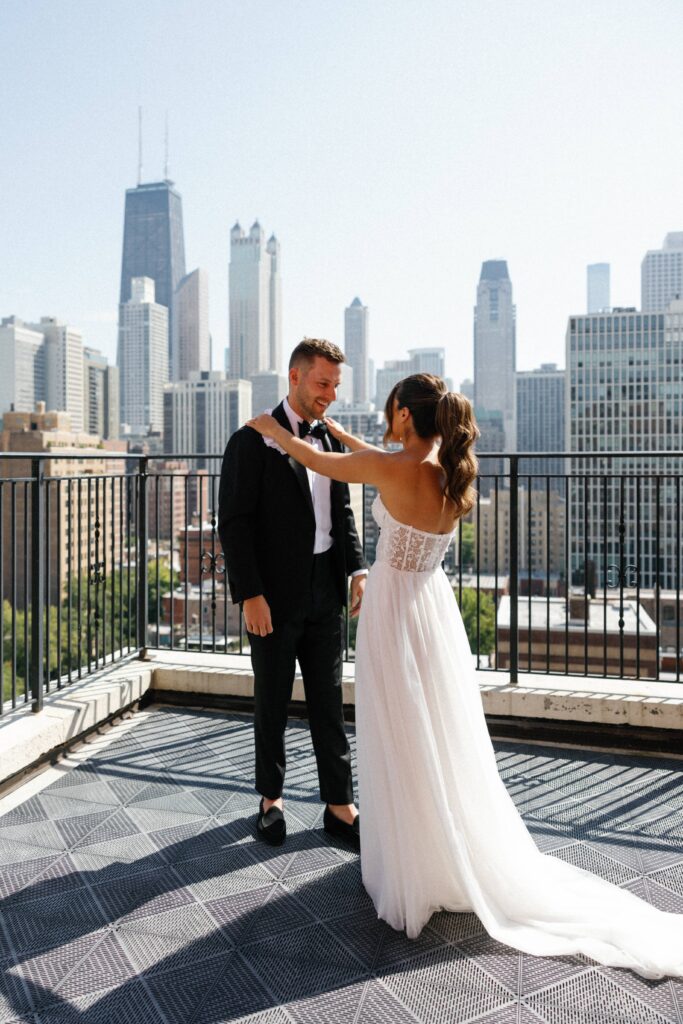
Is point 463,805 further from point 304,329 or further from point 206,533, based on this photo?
point 304,329

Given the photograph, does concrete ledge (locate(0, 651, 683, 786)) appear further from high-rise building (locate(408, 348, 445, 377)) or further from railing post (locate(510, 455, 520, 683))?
high-rise building (locate(408, 348, 445, 377))

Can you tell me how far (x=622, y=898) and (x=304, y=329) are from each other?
16412cm

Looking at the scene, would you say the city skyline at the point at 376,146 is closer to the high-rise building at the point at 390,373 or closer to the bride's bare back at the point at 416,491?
the bride's bare back at the point at 416,491

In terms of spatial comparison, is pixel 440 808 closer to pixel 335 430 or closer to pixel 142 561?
pixel 335 430

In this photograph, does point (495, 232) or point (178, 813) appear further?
point (495, 232)

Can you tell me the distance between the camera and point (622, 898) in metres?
2.04

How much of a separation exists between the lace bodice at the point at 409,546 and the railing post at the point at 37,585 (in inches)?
69.7

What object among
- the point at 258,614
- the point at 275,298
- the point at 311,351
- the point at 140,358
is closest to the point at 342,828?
the point at 258,614

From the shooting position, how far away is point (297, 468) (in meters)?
2.56

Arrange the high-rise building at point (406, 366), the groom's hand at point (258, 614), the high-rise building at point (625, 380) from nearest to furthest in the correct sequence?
the groom's hand at point (258, 614)
the high-rise building at point (625, 380)
the high-rise building at point (406, 366)

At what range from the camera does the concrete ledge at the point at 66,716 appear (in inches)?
115

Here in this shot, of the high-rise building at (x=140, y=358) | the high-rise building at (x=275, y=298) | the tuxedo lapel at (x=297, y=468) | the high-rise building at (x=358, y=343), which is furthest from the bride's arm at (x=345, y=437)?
the high-rise building at (x=140, y=358)

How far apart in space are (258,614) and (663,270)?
15833 centimetres

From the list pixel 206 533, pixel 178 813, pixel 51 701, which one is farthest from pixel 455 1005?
pixel 206 533
